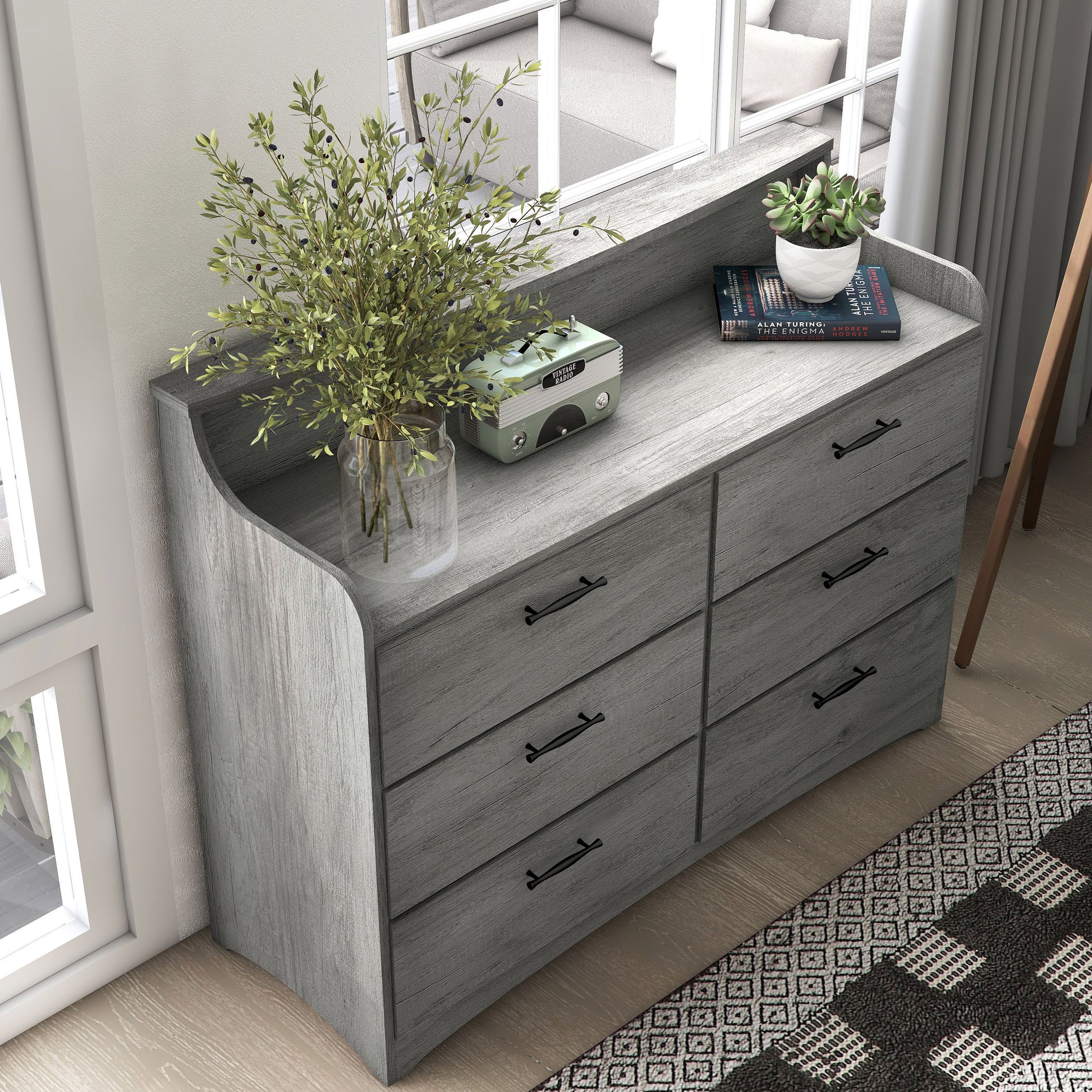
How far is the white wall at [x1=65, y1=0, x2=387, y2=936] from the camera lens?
1.67 metres

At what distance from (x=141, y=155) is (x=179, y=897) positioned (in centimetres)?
114

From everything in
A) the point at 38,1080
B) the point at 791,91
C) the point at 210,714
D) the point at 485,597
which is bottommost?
the point at 38,1080

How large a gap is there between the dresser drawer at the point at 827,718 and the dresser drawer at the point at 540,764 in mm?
139

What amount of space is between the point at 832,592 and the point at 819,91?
0.94m

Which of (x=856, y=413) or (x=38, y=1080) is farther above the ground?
(x=856, y=413)

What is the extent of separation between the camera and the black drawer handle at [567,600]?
1.88 metres

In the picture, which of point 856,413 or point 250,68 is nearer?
point 250,68

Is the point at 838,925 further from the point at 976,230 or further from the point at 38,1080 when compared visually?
the point at 976,230

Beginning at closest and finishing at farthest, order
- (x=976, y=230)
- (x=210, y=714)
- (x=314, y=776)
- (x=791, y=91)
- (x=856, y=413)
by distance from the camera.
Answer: (x=314, y=776) < (x=210, y=714) < (x=856, y=413) < (x=976, y=230) < (x=791, y=91)

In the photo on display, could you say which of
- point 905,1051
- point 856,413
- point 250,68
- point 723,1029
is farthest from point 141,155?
point 905,1051

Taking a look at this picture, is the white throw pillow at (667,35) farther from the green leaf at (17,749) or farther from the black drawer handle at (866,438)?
the green leaf at (17,749)

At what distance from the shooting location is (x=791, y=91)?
312 cm

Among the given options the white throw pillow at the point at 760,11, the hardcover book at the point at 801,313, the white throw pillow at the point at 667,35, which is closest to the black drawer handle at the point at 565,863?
the hardcover book at the point at 801,313

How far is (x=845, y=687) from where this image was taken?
2.45 m
